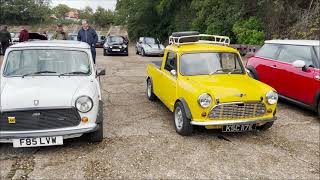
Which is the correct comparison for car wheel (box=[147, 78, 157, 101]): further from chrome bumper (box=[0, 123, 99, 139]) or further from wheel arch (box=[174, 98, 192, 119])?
chrome bumper (box=[0, 123, 99, 139])

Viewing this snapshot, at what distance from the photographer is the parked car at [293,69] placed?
695 centimetres

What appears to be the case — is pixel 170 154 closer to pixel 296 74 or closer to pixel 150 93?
pixel 150 93

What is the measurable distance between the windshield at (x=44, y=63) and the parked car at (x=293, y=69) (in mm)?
4634

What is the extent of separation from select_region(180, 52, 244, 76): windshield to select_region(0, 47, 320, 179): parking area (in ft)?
3.81

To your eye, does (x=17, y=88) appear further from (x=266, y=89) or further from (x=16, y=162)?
(x=266, y=89)

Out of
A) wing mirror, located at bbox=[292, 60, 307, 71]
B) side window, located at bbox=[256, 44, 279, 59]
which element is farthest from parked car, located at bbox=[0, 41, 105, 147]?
side window, located at bbox=[256, 44, 279, 59]

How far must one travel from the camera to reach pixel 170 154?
498 cm

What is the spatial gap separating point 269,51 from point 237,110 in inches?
153

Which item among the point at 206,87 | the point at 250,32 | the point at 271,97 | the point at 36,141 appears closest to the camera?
the point at 36,141

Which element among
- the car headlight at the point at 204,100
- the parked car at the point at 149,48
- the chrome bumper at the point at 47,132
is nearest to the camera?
the chrome bumper at the point at 47,132

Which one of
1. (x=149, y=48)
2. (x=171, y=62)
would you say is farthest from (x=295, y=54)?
(x=149, y=48)

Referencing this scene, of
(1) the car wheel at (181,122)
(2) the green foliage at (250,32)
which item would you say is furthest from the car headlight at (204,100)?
(2) the green foliage at (250,32)

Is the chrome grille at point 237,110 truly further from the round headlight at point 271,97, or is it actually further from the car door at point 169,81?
the car door at point 169,81

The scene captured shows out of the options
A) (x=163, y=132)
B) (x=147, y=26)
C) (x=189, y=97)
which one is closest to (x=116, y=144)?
(x=163, y=132)
